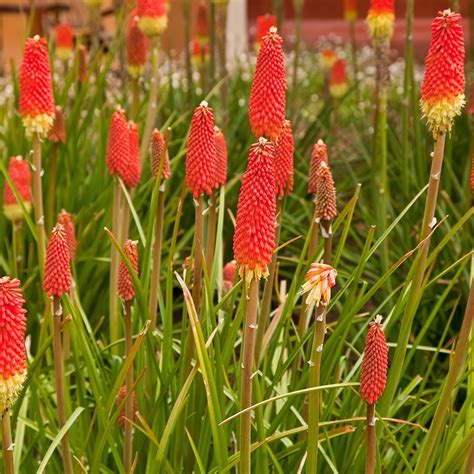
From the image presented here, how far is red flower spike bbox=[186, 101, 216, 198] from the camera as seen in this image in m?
2.04

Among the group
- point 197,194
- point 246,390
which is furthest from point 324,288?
point 197,194

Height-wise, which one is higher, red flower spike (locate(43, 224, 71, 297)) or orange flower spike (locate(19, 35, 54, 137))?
orange flower spike (locate(19, 35, 54, 137))

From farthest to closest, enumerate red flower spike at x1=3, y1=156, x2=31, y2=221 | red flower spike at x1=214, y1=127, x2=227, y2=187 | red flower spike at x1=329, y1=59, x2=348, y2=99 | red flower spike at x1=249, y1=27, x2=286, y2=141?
red flower spike at x1=329, y1=59, x2=348, y2=99
red flower spike at x1=3, y1=156, x2=31, y2=221
red flower spike at x1=214, y1=127, x2=227, y2=187
red flower spike at x1=249, y1=27, x2=286, y2=141

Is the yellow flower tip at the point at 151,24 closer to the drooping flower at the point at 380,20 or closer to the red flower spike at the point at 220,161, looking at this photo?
the drooping flower at the point at 380,20

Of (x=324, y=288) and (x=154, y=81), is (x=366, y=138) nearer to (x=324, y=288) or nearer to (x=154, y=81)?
(x=154, y=81)

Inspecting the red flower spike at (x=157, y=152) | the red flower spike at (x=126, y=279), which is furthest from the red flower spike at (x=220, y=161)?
the red flower spike at (x=126, y=279)

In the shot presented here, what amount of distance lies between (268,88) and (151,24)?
1876mm

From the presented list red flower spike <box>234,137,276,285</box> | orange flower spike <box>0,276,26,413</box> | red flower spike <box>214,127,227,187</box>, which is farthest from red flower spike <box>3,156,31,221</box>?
red flower spike <box>234,137,276,285</box>

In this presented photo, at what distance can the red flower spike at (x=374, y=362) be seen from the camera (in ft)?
5.68

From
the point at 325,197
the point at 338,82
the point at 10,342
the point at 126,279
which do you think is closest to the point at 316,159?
the point at 325,197

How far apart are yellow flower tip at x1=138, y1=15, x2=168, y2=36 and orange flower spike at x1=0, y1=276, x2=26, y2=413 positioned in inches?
85.4

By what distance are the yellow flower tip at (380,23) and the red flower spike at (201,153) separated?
151 centimetres

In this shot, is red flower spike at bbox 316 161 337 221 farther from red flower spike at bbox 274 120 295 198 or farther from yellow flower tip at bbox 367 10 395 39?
yellow flower tip at bbox 367 10 395 39

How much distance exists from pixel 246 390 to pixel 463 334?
1.36ft
